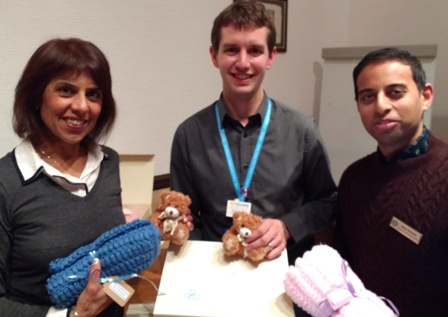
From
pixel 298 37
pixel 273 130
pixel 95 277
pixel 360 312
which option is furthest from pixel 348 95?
pixel 95 277

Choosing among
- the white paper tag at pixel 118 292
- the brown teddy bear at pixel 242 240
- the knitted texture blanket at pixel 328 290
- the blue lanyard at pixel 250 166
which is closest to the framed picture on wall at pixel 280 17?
the blue lanyard at pixel 250 166

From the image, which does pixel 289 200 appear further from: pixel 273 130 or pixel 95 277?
pixel 95 277

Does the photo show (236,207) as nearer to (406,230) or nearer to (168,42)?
(406,230)

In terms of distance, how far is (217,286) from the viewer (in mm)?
975

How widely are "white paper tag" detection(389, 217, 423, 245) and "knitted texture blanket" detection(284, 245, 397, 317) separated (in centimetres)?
23

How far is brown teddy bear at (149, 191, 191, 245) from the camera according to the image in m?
1.04

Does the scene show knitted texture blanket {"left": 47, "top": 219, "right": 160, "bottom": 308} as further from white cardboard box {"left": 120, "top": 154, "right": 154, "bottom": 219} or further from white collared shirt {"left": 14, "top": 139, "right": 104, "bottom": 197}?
white cardboard box {"left": 120, "top": 154, "right": 154, "bottom": 219}

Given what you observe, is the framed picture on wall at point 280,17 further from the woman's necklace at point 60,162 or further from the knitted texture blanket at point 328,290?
the knitted texture blanket at point 328,290

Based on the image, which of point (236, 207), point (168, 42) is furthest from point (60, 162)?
point (168, 42)

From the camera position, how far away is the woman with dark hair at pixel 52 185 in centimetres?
93

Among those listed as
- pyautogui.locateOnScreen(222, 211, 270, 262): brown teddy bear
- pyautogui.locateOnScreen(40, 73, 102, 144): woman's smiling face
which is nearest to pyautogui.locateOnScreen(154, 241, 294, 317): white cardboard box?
pyautogui.locateOnScreen(222, 211, 270, 262): brown teddy bear

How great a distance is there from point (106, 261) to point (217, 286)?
0.97ft

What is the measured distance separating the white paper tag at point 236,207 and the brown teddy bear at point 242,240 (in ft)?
0.56

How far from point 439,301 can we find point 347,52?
5.75 feet
